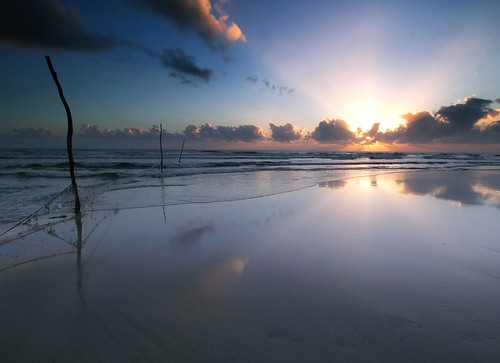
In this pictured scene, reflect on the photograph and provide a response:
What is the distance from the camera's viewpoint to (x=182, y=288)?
12.6 feet

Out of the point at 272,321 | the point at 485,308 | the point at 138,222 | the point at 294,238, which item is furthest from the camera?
the point at 138,222

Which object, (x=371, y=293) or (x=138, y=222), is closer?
(x=371, y=293)

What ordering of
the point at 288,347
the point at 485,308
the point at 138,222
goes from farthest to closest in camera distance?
1. the point at 138,222
2. the point at 485,308
3. the point at 288,347

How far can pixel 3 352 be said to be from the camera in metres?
2.65

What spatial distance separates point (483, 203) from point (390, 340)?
1013 centimetres

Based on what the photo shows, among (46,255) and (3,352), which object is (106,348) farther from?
(46,255)

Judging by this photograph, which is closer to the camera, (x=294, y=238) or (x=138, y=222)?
(x=294, y=238)

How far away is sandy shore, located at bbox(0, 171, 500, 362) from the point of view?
2639 millimetres

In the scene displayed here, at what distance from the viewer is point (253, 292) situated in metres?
3.67

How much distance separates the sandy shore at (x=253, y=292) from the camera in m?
2.64

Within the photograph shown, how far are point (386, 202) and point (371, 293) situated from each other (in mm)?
7179

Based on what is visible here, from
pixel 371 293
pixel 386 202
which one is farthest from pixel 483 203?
pixel 371 293

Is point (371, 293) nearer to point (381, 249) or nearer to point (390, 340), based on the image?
point (390, 340)

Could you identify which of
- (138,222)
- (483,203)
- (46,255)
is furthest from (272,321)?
(483,203)
